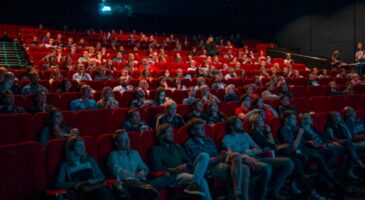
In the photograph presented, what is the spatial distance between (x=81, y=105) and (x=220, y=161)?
171 centimetres

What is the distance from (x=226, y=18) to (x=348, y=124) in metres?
8.55

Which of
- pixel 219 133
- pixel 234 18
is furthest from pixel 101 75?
pixel 234 18

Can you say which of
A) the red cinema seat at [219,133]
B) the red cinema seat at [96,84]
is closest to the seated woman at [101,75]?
the red cinema seat at [96,84]

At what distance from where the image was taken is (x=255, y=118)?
336cm

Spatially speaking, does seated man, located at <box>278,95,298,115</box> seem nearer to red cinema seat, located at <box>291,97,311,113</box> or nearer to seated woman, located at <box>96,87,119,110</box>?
red cinema seat, located at <box>291,97,311,113</box>

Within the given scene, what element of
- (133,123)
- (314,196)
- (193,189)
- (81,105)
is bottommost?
(314,196)

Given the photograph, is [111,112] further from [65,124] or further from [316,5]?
[316,5]

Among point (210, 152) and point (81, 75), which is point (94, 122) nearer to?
point (210, 152)

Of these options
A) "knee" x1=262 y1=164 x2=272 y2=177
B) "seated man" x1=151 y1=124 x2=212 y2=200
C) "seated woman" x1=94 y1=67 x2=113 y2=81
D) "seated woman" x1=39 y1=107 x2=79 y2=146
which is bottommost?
"knee" x1=262 y1=164 x2=272 y2=177

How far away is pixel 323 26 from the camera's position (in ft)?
35.6

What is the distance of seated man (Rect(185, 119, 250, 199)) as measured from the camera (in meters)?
2.63

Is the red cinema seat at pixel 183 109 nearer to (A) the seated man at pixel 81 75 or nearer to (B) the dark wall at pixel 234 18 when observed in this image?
(A) the seated man at pixel 81 75

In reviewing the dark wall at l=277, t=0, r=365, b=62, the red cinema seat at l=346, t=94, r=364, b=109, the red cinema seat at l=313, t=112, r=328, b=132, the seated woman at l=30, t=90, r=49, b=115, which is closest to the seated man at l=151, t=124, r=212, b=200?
the seated woman at l=30, t=90, r=49, b=115

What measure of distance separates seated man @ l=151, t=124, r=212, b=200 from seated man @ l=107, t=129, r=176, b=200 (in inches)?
3.9
